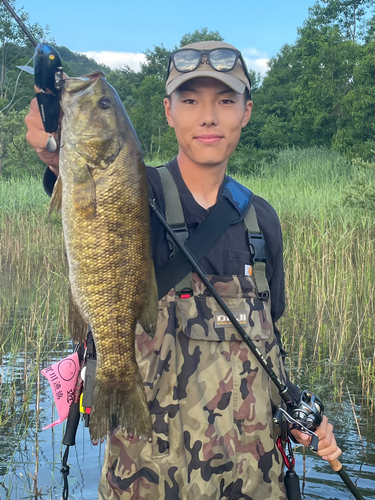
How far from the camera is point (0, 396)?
4.80m

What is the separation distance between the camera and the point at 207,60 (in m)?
2.49

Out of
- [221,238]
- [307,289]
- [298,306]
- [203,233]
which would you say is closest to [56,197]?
[203,233]

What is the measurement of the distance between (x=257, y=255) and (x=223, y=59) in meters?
0.87

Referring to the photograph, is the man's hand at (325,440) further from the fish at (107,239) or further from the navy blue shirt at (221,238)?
the fish at (107,239)

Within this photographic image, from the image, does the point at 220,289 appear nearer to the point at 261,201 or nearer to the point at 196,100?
the point at 261,201

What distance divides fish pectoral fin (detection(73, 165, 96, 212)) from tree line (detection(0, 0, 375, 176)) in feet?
37.6

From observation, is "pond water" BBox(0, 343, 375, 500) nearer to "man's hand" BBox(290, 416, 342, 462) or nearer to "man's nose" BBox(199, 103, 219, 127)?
"man's hand" BBox(290, 416, 342, 462)

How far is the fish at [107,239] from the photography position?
1.99 m

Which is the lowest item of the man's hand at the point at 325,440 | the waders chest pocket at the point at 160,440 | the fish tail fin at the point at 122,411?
the man's hand at the point at 325,440

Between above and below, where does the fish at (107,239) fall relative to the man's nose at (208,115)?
below

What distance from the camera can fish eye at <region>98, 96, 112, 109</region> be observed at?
202 centimetres

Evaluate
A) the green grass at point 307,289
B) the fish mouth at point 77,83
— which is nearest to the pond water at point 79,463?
the green grass at point 307,289

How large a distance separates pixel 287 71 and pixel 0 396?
4418 cm

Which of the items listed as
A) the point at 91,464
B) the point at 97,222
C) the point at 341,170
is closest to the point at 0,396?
the point at 91,464
